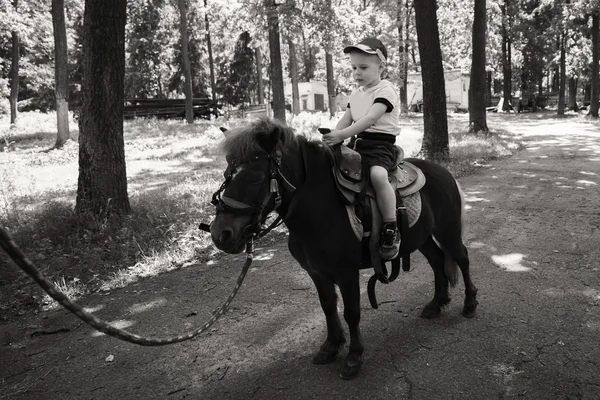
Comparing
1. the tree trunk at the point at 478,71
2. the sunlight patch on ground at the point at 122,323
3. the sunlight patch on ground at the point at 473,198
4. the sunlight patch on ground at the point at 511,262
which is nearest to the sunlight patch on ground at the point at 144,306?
the sunlight patch on ground at the point at 122,323

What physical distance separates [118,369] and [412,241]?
2.76 m

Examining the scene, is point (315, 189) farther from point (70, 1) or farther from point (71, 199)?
point (70, 1)

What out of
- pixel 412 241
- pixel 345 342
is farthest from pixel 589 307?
pixel 345 342

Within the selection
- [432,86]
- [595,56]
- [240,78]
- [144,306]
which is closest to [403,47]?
[595,56]

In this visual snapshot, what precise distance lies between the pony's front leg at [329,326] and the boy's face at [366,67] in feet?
5.49

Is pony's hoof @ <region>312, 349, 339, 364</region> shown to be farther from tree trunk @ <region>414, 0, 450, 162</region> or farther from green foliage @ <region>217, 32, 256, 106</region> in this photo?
green foliage @ <region>217, 32, 256, 106</region>

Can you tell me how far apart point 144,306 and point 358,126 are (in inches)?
130

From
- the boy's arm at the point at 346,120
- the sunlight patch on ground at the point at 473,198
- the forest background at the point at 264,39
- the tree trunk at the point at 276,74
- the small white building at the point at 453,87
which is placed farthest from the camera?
the small white building at the point at 453,87

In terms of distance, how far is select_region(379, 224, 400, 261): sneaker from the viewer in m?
3.64

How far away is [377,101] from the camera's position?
362 cm

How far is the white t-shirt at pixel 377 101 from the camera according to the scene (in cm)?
368

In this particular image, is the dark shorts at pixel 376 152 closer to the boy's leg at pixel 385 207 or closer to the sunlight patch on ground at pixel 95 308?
the boy's leg at pixel 385 207

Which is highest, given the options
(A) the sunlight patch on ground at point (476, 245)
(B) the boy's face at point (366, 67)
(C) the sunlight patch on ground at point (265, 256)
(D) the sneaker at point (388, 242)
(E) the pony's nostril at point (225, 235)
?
(B) the boy's face at point (366, 67)

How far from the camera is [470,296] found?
4.64m
